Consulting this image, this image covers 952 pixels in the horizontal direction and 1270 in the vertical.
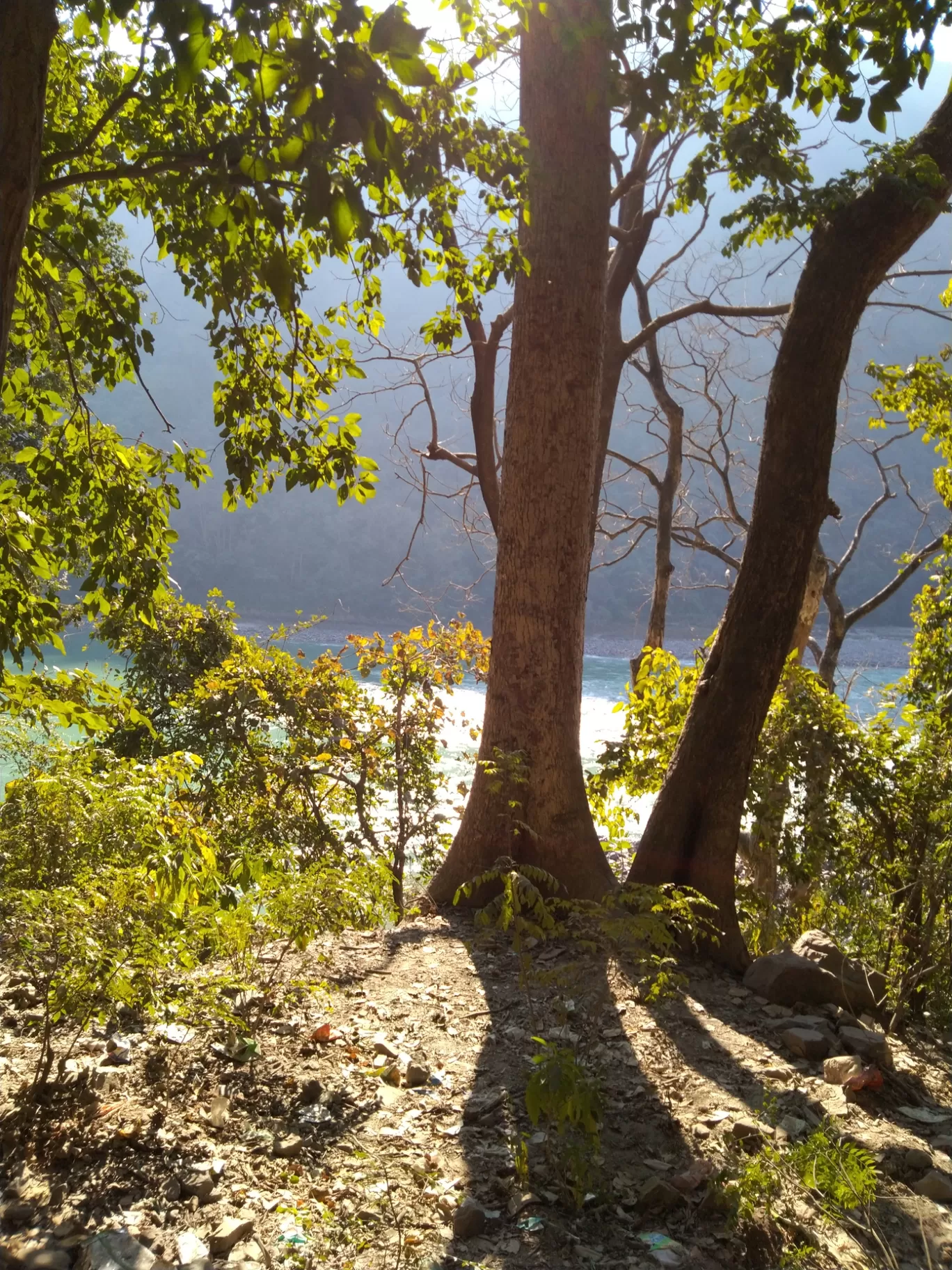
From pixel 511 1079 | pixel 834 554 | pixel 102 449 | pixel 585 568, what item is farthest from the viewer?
pixel 834 554

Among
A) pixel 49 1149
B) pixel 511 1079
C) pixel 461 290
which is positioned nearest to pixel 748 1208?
pixel 511 1079

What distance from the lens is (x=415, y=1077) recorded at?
3355mm

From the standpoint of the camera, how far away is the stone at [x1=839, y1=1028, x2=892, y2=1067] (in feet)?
13.0

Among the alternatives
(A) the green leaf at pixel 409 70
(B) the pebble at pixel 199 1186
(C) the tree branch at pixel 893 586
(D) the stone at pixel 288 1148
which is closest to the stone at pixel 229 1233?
(B) the pebble at pixel 199 1186

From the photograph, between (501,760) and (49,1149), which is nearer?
(49,1149)

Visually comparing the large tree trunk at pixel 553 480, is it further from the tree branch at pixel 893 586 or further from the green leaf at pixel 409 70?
the tree branch at pixel 893 586

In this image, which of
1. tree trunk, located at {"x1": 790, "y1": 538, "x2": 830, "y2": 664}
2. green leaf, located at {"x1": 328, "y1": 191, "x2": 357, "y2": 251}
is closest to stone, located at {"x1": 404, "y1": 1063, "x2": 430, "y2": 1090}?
green leaf, located at {"x1": 328, "y1": 191, "x2": 357, "y2": 251}

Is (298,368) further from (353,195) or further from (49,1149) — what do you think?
(49,1149)

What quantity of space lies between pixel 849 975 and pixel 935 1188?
1.78 metres

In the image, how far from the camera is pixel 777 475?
4789mm

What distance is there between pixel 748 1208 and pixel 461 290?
3595mm

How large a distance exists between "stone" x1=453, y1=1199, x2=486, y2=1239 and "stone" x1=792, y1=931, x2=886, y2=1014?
101 inches

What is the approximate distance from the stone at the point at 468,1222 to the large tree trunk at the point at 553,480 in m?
2.58

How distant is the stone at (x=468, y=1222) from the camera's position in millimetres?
2510
